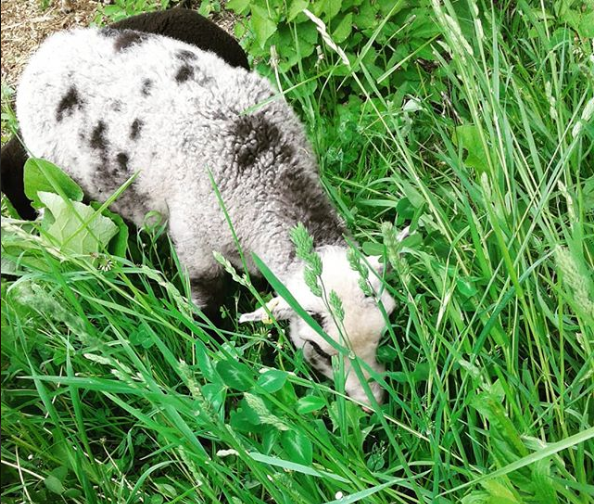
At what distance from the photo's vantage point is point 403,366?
2.14m

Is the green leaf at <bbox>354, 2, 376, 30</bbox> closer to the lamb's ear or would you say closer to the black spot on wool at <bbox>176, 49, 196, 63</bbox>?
the black spot on wool at <bbox>176, 49, 196, 63</bbox>

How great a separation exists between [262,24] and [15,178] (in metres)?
1.63

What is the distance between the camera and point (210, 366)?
2145 mm

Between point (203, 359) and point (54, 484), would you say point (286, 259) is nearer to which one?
point (203, 359)

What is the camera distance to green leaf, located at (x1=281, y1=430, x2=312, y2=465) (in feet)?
6.66

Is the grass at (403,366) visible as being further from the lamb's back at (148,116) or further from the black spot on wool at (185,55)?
the black spot on wool at (185,55)

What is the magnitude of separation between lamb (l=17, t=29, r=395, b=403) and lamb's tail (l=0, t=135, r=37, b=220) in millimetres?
218

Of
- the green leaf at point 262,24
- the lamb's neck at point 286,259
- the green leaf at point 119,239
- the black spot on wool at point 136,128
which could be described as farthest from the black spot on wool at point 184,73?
the lamb's neck at point 286,259

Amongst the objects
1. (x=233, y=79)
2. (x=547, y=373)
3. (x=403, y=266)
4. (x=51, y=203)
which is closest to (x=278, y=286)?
(x=403, y=266)

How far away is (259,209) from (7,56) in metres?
2.75

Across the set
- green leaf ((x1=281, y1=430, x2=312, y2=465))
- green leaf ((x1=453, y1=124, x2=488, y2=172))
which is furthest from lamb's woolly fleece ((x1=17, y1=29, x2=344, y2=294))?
green leaf ((x1=281, y1=430, x2=312, y2=465))

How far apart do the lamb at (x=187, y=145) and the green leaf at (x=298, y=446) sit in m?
0.78

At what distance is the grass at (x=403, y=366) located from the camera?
1.95 m

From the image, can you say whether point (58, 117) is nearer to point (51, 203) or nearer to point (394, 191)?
point (51, 203)
